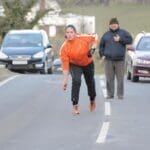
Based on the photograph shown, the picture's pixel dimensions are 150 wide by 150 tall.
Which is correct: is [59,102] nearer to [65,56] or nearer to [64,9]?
[65,56]

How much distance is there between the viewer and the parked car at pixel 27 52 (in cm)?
2964

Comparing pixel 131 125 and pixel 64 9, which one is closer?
pixel 131 125

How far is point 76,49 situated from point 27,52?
48.2ft

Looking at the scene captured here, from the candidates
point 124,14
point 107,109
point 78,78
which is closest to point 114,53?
point 107,109

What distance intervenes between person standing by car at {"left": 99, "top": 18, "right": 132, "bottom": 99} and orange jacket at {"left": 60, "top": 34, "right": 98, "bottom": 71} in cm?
279

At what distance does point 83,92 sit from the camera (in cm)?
2014

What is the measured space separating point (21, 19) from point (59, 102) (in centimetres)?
3216

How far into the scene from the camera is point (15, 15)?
4962 cm

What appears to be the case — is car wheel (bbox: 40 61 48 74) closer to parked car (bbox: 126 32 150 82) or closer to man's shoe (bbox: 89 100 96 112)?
parked car (bbox: 126 32 150 82)

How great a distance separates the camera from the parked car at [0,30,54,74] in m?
29.6

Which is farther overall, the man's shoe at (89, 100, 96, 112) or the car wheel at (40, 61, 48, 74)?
Result: the car wheel at (40, 61, 48, 74)

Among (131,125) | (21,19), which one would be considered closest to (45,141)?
(131,125)

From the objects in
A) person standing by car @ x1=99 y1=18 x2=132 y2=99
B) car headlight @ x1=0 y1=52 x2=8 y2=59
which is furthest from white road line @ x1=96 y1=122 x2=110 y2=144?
car headlight @ x1=0 y1=52 x2=8 y2=59

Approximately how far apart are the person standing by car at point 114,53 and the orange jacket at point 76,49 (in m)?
2.79
